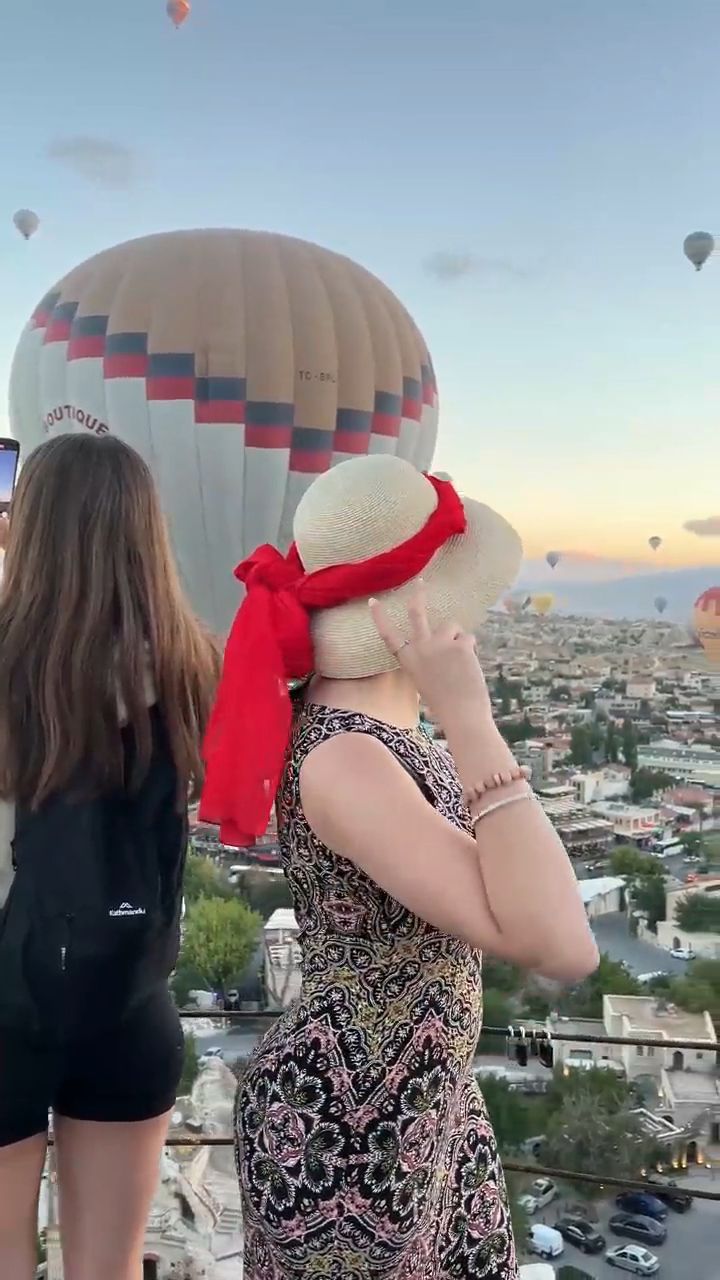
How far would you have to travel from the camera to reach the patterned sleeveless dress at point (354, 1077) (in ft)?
2.18

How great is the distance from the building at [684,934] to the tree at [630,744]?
1.12 metres

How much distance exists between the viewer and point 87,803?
2.46 ft

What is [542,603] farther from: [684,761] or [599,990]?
[599,990]

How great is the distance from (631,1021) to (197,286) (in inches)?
183

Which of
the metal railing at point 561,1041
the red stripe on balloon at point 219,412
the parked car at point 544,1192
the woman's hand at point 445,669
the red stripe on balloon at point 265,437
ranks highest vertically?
the red stripe on balloon at point 219,412

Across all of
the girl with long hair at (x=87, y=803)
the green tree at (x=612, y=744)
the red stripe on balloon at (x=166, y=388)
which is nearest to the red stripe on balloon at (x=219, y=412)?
the red stripe on balloon at (x=166, y=388)

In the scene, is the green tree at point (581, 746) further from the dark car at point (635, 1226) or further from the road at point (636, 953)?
the dark car at point (635, 1226)

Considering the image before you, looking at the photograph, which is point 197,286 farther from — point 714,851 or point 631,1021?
point 714,851

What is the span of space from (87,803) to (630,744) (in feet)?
25.2

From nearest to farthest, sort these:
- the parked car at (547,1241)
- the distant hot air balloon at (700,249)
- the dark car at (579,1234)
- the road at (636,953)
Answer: the parked car at (547,1241) < the dark car at (579,1234) < the road at (636,953) < the distant hot air balloon at (700,249)

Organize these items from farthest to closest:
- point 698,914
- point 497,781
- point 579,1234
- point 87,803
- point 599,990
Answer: point 698,914, point 599,990, point 579,1234, point 87,803, point 497,781

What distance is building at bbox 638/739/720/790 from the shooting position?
7875mm

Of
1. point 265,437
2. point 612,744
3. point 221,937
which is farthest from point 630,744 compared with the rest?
point 221,937

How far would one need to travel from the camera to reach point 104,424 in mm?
6066
